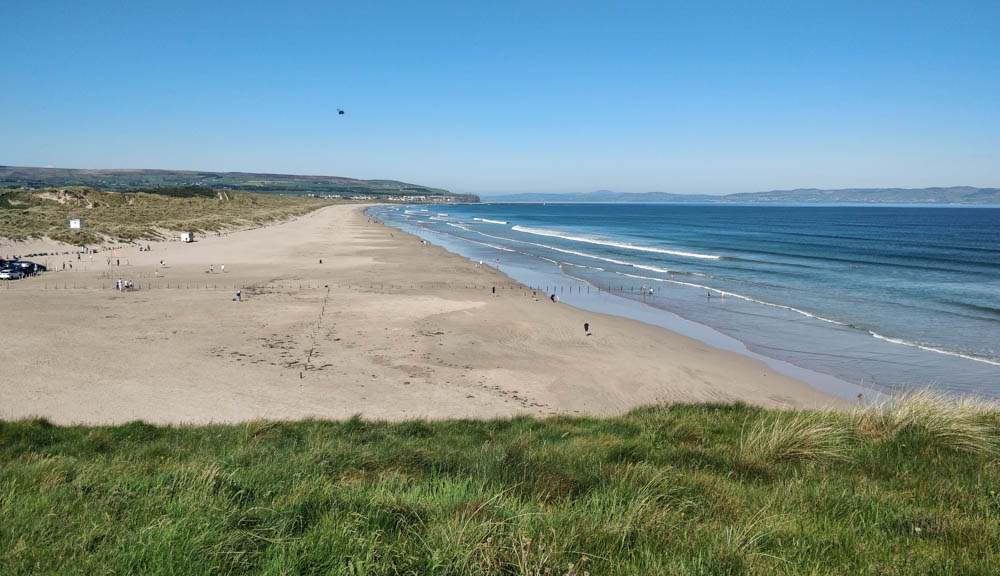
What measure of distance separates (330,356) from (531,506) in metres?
16.6

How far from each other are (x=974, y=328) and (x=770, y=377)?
1497 cm

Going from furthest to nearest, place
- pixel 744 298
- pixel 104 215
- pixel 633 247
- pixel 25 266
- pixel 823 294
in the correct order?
pixel 104 215 → pixel 633 247 → pixel 823 294 → pixel 25 266 → pixel 744 298

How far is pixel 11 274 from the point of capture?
109 ft

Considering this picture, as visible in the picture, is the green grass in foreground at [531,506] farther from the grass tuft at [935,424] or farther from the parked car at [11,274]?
the parked car at [11,274]

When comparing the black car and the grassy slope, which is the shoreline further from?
the grassy slope

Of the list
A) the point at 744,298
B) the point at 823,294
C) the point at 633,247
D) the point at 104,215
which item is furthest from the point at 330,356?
the point at 104,215

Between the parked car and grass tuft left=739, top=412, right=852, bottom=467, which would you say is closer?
grass tuft left=739, top=412, right=852, bottom=467

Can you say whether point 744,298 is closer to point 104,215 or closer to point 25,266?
point 25,266

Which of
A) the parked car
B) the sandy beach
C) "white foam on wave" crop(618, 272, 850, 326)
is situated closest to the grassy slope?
the parked car

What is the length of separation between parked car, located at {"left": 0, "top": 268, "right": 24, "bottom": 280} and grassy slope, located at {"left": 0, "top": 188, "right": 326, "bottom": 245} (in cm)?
1685

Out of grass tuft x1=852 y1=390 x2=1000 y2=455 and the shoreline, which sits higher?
grass tuft x1=852 y1=390 x2=1000 y2=455


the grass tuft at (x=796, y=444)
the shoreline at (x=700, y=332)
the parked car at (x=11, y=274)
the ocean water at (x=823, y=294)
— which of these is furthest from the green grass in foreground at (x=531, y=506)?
the parked car at (x=11, y=274)

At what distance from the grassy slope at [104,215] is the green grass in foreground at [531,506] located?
186ft

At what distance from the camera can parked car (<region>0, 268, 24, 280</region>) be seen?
3288 centimetres
